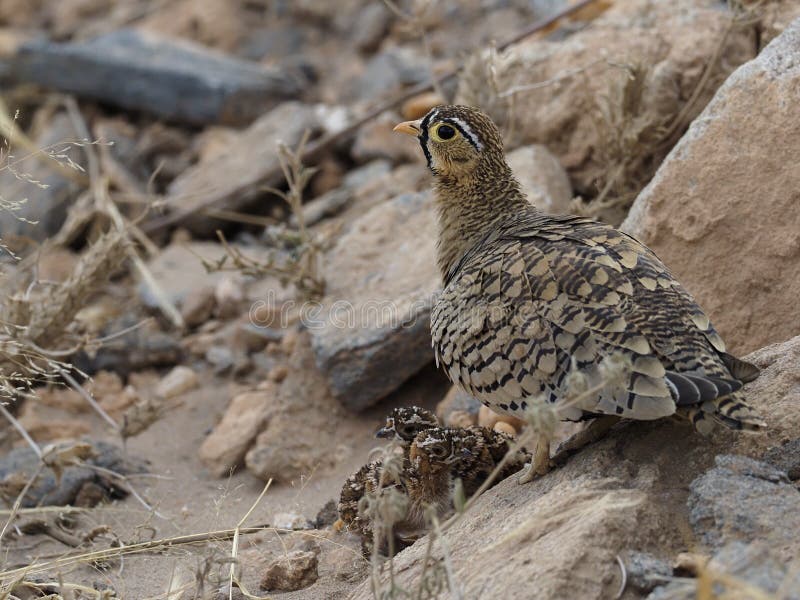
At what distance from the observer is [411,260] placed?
592 cm

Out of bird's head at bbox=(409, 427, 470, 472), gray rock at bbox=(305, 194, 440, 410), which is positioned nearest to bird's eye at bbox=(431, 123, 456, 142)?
gray rock at bbox=(305, 194, 440, 410)

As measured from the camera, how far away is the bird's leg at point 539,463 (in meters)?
3.68

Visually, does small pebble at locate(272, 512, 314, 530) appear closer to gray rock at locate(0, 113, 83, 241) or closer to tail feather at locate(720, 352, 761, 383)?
tail feather at locate(720, 352, 761, 383)

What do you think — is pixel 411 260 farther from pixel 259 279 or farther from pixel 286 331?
pixel 259 279

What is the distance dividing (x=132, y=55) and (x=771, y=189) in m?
6.45

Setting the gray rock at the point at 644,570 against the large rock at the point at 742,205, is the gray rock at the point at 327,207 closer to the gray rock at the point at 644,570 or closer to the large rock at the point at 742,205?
the large rock at the point at 742,205

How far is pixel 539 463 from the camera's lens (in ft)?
12.3

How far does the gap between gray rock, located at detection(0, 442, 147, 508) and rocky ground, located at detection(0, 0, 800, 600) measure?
2 centimetres

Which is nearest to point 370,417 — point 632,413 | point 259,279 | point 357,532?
point 357,532

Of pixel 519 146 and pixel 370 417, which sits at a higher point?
pixel 519 146

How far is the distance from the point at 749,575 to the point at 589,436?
3.76 ft

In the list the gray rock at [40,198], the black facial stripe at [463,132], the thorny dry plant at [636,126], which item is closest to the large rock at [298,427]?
the thorny dry plant at [636,126]

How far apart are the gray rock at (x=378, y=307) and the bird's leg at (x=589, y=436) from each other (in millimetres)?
1601

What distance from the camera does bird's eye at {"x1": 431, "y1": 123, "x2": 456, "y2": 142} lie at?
454 cm
